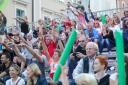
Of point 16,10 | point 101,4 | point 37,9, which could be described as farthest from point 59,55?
point 101,4

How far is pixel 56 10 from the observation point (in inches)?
1208

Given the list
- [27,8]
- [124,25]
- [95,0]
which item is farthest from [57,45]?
[95,0]

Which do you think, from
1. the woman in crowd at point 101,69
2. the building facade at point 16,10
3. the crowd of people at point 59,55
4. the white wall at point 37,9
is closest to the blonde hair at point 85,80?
the crowd of people at point 59,55

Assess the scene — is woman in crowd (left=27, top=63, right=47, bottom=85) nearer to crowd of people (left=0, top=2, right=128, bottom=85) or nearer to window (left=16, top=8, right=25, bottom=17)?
crowd of people (left=0, top=2, right=128, bottom=85)

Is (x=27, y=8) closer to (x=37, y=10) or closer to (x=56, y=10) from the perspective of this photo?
(x=37, y=10)

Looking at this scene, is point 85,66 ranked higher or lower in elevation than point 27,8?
lower

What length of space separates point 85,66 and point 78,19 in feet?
21.6

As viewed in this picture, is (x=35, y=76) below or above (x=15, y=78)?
above

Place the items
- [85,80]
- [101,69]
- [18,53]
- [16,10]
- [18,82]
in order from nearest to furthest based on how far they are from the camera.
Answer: [85,80] < [101,69] < [18,82] < [18,53] < [16,10]

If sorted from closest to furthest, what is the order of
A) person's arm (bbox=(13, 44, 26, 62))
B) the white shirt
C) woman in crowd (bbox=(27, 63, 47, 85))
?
woman in crowd (bbox=(27, 63, 47, 85))
the white shirt
person's arm (bbox=(13, 44, 26, 62))

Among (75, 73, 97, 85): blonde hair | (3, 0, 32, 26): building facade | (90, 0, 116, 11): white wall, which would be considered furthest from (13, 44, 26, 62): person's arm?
(90, 0, 116, 11): white wall

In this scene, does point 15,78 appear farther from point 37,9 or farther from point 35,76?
point 37,9

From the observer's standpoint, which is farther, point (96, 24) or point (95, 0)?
point (95, 0)

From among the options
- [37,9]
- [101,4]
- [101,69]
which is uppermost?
[101,4]
